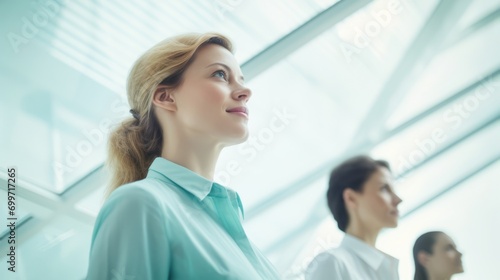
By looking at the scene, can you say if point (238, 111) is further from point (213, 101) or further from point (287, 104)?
point (287, 104)

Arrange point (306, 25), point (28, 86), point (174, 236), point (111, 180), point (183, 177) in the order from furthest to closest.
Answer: point (306, 25) → point (28, 86) → point (111, 180) → point (183, 177) → point (174, 236)

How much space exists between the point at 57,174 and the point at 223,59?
6.57ft

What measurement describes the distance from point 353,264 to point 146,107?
0.97 meters

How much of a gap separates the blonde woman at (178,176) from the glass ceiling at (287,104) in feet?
4.75

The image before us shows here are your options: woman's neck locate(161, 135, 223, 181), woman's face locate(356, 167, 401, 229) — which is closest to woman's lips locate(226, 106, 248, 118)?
woman's neck locate(161, 135, 223, 181)

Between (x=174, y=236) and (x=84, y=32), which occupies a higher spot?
(x=84, y=32)

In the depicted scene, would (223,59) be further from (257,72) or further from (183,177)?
(257,72)

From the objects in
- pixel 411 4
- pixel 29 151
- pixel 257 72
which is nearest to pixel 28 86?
pixel 29 151

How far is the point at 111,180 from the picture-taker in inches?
58.4

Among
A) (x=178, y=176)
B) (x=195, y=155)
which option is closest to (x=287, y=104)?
(x=195, y=155)

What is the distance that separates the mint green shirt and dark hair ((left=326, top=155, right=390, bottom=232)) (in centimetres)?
101

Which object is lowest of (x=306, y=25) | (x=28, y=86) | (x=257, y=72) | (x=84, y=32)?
(x=28, y=86)

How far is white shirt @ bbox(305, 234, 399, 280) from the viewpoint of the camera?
6.28 ft

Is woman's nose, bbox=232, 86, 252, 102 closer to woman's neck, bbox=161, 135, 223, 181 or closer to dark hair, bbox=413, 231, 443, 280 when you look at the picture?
woman's neck, bbox=161, 135, 223, 181
